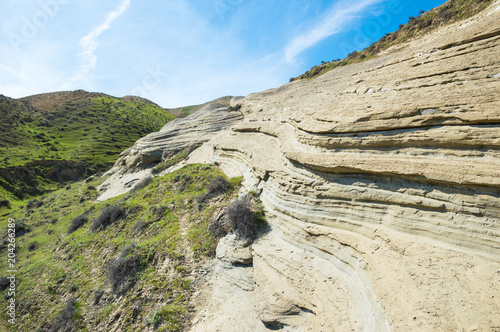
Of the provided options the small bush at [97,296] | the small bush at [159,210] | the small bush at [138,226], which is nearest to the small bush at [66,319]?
the small bush at [97,296]

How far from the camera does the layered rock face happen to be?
4.86m

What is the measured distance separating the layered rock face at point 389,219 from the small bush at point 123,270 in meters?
4.32

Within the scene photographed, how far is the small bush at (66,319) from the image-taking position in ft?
33.7

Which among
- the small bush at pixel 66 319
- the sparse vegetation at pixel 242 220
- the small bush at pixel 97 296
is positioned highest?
the sparse vegetation at pixel 242 220

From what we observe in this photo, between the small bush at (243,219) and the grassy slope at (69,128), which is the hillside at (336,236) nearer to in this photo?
the small bush at (243,219)

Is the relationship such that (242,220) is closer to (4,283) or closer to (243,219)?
(243,219)

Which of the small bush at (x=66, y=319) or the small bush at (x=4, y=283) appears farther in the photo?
the small bush at (x=4, y=283)

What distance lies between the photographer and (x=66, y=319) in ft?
34.8

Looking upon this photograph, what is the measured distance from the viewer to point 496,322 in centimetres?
386

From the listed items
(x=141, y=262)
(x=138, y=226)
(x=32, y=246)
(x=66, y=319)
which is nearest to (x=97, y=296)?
(x=66, y=319)

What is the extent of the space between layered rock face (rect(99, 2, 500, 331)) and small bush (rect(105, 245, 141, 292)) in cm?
432

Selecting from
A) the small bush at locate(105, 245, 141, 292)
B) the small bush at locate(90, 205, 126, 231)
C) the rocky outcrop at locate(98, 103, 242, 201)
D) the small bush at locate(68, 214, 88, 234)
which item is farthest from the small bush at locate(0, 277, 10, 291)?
the rocky outcrop at locate(98, 103, 242, 201)

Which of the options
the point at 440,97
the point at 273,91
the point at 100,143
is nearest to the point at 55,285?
the point at 440,97

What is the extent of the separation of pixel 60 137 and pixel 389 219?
83733 mm
